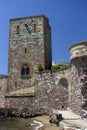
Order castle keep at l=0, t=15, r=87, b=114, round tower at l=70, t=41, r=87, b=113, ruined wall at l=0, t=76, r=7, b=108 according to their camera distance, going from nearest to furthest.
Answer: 1. round tower at l=70, t=41, r=87, b=113
2. castle keep at l=0, t=15, r=87, b=114
3. ruined wall at l=0, t=76, r=7, b=108

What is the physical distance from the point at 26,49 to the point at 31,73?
129 inches

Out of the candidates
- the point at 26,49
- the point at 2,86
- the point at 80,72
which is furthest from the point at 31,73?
the point at 80,72

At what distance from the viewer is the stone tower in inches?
1209

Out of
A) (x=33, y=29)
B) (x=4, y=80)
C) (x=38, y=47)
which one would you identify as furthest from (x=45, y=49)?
(x=4, y=80)

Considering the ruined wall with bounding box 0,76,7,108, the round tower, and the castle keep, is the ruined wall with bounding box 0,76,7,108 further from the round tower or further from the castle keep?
the round tower

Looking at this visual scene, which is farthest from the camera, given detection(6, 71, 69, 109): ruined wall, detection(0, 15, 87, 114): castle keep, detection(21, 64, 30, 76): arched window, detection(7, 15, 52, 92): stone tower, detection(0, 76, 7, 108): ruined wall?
detection(0, 76, 7, 108): ruined wall

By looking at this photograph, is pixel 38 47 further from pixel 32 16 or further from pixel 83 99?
pixel 83 99

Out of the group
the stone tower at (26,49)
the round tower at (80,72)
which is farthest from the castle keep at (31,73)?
the round tower at (80,72)

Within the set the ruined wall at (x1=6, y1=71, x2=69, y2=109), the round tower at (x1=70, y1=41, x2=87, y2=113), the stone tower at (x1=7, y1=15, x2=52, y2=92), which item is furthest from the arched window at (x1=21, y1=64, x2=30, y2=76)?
the round tower at (x1=70, y1=41, x2=87, y2=113)

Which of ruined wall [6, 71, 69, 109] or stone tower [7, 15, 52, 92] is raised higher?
stone tower [7, 15, 52, 92]

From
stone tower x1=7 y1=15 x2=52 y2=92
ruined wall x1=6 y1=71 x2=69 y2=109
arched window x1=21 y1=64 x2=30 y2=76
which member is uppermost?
stone tower x1=7 y1=15 x2=52 y2=92

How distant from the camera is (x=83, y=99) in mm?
14180

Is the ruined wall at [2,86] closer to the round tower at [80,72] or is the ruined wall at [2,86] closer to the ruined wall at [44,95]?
the ruined wall at [44,95]

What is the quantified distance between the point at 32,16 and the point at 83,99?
2005 centimetres
